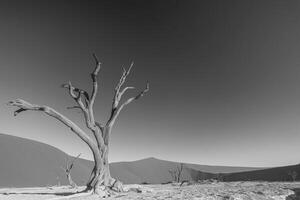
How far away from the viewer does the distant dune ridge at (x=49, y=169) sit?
90.0m

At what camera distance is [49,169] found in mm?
108562

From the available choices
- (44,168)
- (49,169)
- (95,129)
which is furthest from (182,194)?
(44,168)

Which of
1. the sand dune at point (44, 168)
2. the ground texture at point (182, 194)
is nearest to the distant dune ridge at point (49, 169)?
the sand dune at point (44, 168)

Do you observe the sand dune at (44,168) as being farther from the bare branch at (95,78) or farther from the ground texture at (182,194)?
the bare branch at (95,78)

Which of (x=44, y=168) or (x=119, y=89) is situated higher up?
(x=44, y=168)

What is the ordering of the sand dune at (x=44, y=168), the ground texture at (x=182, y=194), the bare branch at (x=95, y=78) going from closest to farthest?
the ground texture at (x=182, y=194) → the bare branch at (x=95, y=78) → the sand dune at (x=44, y=168)

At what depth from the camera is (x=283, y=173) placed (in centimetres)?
4962

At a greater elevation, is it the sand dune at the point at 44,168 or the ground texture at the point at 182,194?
the sand dune at the point at 44,168

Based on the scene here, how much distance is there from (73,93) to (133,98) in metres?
3.19

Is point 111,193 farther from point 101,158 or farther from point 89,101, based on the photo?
point 89,101

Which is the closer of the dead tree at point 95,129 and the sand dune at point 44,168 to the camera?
the dead tree at point 95,129

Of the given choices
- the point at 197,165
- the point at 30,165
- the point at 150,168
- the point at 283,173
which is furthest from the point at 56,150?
the point at 283,173

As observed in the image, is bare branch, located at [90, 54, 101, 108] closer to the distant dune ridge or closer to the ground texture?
the ground texture

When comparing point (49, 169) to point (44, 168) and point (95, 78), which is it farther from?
point (95, 78)
